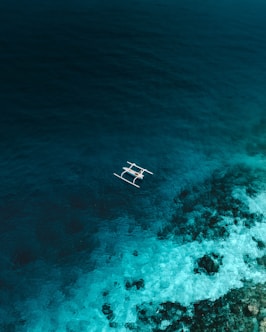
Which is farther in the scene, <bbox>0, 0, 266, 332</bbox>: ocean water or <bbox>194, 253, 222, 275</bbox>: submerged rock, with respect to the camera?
<bbox>194, 253, 222, 275</bbox>: submerged rock

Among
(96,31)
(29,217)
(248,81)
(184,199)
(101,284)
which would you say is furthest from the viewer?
(96,31)

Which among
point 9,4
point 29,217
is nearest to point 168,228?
point 29,217

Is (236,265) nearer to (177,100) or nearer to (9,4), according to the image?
(177,100)

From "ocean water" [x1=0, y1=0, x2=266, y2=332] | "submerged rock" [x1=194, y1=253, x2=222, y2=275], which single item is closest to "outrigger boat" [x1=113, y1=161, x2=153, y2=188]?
"ocean water" [x1=0, y1=0, x2=266, y2=332]

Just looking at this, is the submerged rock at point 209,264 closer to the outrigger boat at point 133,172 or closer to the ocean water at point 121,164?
the ocean water at point 121,164

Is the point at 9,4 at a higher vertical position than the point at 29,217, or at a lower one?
higher

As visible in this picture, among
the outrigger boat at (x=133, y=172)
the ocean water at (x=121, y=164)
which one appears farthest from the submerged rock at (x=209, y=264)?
the outrigger boat at (x=133, y=172)

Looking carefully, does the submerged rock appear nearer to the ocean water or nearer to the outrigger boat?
the ocean water

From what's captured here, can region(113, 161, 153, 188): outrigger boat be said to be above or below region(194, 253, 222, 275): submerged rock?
above
